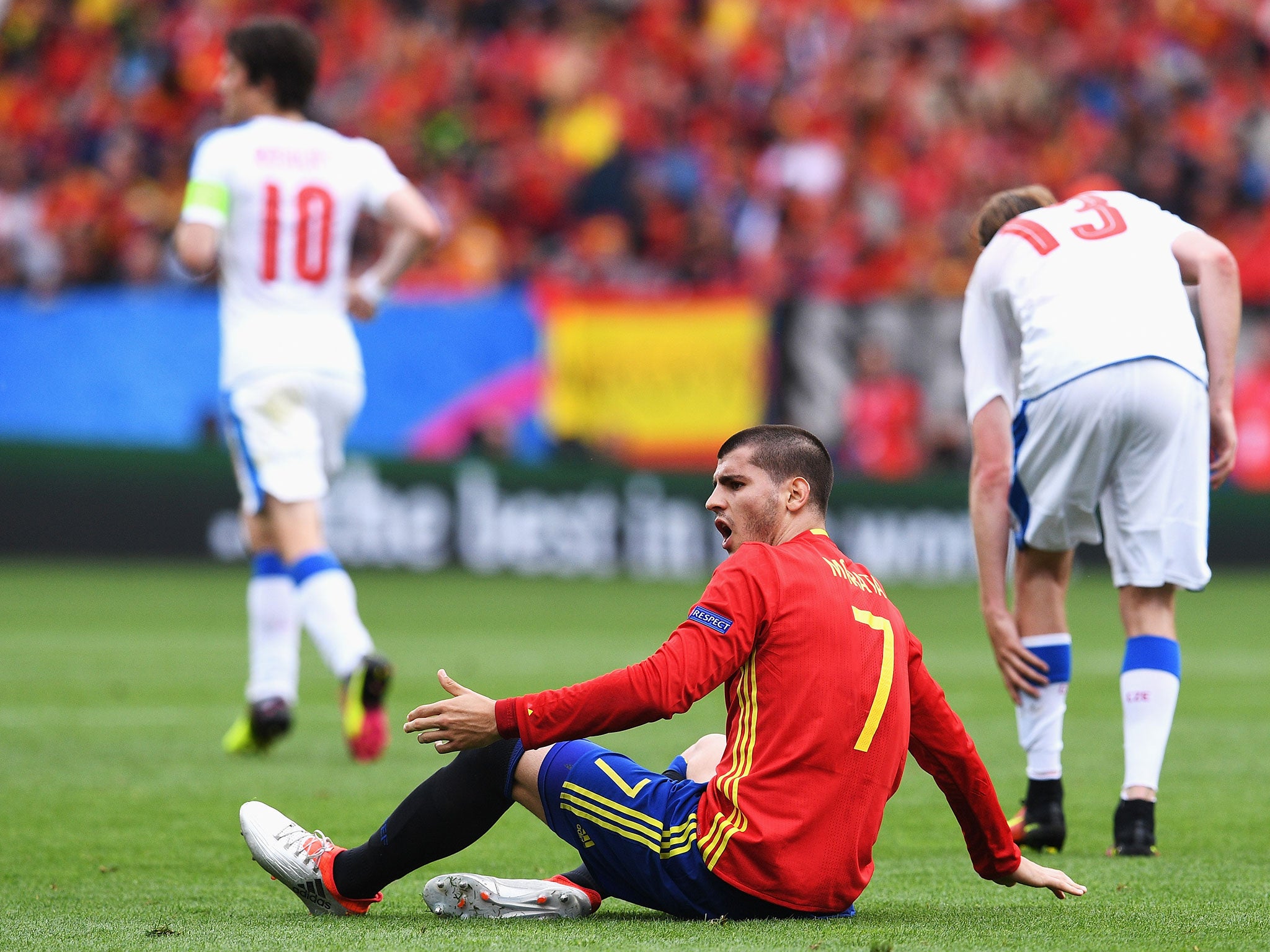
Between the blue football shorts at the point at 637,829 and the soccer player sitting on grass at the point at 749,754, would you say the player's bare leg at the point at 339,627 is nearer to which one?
the soccer player sitting on grass at the point at 749,754

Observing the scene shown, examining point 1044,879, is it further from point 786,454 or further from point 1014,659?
point 1014,659

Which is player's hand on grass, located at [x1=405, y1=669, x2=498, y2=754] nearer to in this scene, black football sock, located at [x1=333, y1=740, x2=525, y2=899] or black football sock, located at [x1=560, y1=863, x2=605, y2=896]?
black football sock, located at [x1=333, y1=740, x2=525, y2=899]

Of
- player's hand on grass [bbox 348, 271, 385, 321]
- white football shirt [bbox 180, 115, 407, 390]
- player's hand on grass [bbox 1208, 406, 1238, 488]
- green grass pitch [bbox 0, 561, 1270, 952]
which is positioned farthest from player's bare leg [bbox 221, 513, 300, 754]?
player's hand on grass [bbox 1208, 406, 1238, 488]

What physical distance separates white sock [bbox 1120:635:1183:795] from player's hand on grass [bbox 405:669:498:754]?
2.11m

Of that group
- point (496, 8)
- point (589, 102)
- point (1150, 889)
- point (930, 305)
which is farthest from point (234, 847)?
point (496, 8)

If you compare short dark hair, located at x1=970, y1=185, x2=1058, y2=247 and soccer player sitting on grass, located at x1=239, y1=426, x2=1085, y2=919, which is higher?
short dark hair, located at x1=970, y1=185, x2=1058, y2=247

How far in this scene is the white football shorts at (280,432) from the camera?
6496 millimetres

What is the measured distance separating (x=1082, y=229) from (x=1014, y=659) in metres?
1.16

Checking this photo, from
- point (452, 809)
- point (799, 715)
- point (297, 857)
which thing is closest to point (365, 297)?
point (297, 857)

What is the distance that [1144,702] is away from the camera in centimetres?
470

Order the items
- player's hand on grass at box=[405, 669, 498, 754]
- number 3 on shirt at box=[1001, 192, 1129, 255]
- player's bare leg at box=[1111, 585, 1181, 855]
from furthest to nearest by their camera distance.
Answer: number 3 on shirt at box=[1001, 192, 1129, 255] → player's bare leg at box=[1111, 585, 1181, 855] → player's hand on grass at box=[405, 669, 498, 754]

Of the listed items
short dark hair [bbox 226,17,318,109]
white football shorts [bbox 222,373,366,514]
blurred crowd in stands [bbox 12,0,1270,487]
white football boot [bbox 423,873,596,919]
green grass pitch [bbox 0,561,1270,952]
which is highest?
blurred crowd in stands [bbox 12,0,1270,487]

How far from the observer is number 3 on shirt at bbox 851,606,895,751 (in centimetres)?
339

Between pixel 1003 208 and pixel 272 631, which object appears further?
pixel 272 631
